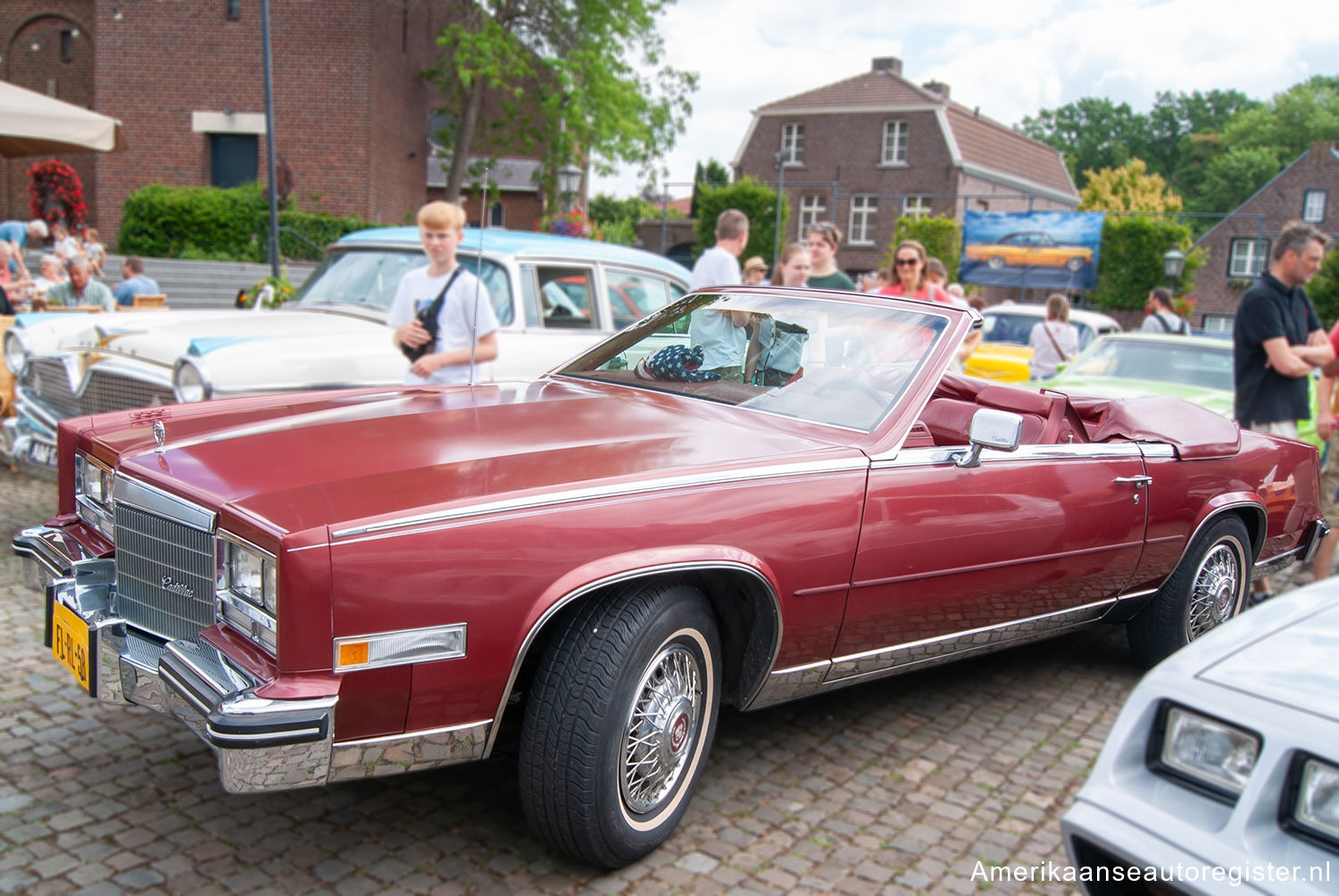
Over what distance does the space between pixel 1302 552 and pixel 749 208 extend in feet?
119

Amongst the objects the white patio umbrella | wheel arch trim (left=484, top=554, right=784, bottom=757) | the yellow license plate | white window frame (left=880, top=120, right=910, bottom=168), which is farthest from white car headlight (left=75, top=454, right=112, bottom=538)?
white window frame (left=880, top=120, right=910, bottom=168)

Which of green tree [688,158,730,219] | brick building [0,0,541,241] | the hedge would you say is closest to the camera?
the hedge

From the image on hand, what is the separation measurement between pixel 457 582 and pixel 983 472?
1.87m

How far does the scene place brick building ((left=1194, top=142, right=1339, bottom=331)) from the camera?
46.3 m

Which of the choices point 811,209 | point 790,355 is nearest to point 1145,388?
point 790,355

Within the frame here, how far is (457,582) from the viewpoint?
2.33 m

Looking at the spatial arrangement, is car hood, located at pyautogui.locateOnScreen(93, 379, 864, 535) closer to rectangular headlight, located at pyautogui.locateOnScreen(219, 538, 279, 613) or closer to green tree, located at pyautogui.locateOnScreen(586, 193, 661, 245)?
rectangular headlight, located at pyautogui.locateOnScreen(219, 538, 279, 613)

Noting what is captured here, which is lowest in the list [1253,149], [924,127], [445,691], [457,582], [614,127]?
[445,691]

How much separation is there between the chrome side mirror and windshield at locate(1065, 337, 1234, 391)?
562 centimetres

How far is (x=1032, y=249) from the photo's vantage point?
95.2 ft

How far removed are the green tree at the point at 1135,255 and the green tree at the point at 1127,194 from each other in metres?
21.1

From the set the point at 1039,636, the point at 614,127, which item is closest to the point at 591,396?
the point at 1039,636

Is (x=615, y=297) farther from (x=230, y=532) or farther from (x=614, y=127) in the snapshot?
(x=614, y=127)

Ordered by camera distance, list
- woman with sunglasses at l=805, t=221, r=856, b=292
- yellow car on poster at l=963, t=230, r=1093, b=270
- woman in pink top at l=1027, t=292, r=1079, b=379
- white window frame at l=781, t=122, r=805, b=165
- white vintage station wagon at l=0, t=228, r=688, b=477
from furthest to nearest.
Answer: white window frame at l=781, t=122, r=805, b=165, yellow car on poster at l=963, t=230, r=1093, b=270, woman in pink top at l=1027, t=292, r=1079, b=379, woman with sunglasses at l=805, t=221, r=856, b=292, white vintage station wagon at l=0, t=228, r=688, b=477
